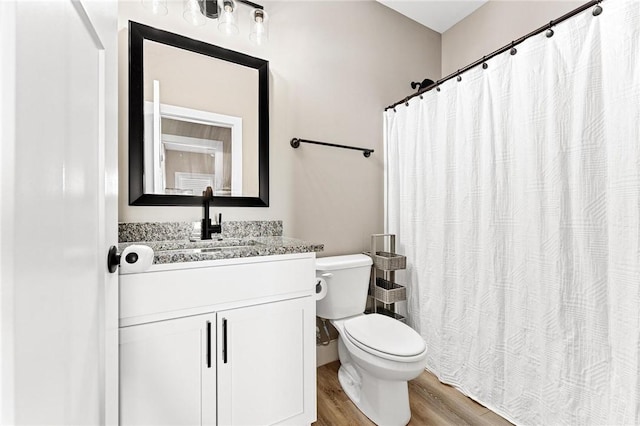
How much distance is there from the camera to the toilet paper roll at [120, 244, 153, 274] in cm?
83

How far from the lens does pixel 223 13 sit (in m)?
1.59

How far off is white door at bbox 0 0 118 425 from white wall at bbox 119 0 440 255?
94 centimetres

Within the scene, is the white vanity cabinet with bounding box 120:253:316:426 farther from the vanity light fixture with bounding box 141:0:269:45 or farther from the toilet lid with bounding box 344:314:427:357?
the vanity light fixture with bounding box 141:0:269:45

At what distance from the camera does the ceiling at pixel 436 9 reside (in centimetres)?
215

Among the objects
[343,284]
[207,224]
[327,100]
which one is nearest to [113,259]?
[207,224]

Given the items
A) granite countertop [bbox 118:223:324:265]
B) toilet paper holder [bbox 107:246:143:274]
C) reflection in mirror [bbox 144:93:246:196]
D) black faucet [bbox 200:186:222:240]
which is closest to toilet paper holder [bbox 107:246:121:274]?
toilet paper holder [bbox 107:246:143:274]

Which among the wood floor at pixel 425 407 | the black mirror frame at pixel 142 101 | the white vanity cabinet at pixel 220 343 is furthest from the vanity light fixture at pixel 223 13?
the wood floor at pixel 425 407

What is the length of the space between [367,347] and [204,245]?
3.10ft

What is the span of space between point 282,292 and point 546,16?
2.24 metres

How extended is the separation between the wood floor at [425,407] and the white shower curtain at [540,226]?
70mm

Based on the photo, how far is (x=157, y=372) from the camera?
104 cm

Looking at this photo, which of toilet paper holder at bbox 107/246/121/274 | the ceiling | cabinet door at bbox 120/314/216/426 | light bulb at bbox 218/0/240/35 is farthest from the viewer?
the ceiling

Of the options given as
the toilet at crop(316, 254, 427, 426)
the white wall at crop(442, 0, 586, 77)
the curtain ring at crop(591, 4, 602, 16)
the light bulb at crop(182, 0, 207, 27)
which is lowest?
the toilet at crop(316, 254, 427, 426)

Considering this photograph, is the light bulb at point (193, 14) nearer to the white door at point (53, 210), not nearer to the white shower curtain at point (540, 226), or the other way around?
the white door at point (53, 210)
